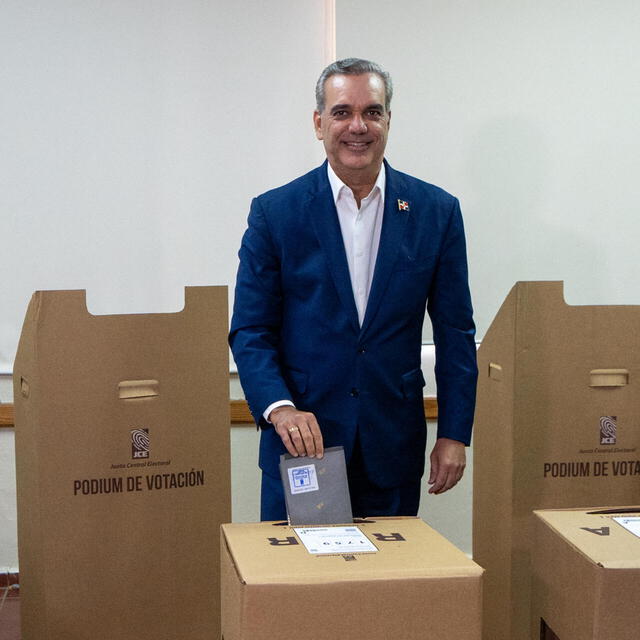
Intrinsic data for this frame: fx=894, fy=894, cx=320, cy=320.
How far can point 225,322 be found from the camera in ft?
6.58

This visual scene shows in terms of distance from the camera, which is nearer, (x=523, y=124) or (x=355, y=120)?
(x=355, y=120)

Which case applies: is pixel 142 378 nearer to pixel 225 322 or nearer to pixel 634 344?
pixel 225 322

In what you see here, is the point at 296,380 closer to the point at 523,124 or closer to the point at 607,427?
the point at 607,427

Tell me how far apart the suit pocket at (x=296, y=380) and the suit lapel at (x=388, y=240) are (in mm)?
157

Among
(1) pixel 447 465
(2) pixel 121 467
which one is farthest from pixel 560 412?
(2) pixel 121 467

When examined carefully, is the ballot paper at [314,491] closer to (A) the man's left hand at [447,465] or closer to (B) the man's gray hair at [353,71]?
(A) the man's left hand at [447,465]

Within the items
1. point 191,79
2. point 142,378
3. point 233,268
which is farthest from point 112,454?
point 191,79

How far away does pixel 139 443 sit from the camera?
1.95 metres

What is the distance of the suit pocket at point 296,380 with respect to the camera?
184 cm

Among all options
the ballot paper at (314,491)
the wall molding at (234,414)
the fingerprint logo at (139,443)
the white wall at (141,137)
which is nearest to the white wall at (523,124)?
the white wall at (141,137)

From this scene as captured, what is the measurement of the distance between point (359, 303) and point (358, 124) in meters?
0.36

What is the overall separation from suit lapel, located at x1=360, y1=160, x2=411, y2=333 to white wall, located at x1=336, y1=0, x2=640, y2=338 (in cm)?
108

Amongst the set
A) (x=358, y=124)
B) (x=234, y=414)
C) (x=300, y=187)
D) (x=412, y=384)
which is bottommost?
(x=234, y=414)

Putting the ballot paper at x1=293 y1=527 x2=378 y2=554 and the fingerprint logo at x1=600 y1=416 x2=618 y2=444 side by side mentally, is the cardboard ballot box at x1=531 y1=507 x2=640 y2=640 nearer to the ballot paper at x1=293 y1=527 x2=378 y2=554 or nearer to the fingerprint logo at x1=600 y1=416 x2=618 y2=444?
the ballot paper at x1=293 y1=527 x2=378 y2=554
